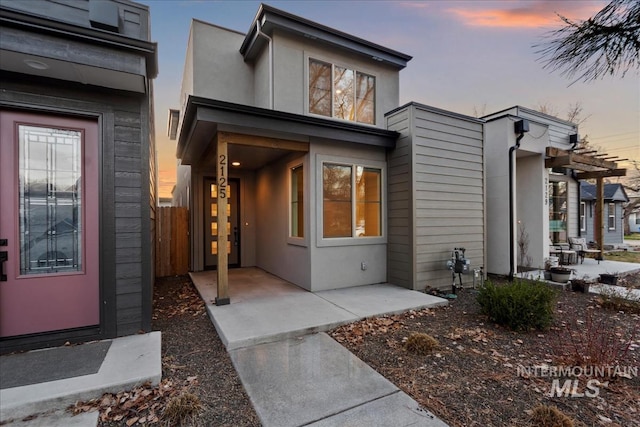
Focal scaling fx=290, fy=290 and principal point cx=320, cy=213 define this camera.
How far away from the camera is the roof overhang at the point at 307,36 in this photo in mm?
5723

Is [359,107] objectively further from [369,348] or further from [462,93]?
[462,93]

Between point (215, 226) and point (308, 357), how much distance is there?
18.5ft

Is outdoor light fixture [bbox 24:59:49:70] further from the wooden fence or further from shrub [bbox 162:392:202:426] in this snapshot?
the wooden fence

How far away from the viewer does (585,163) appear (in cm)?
860

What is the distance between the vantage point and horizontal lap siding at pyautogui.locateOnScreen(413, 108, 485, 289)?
566cm

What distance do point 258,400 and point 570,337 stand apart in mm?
3826

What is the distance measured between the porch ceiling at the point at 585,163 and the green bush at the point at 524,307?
19.3ft

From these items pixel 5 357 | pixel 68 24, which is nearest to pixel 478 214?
pixel 68 24

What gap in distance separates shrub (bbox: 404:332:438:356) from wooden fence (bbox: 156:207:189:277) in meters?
6.34

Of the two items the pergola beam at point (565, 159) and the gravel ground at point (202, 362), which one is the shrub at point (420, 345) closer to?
the gravel ground at point (202, 362)

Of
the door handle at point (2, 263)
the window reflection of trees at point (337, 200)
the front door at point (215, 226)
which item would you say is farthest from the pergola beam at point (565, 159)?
the door handle at point (2, 263)

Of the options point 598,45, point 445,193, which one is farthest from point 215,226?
point 598,45

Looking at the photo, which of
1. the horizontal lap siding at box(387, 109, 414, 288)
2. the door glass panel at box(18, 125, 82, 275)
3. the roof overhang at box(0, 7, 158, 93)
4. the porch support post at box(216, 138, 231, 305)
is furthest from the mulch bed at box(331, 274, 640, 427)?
the roof overhang at box(0, 7, 158, 93)

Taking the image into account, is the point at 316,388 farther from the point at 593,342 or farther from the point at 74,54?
the point at 74,54
